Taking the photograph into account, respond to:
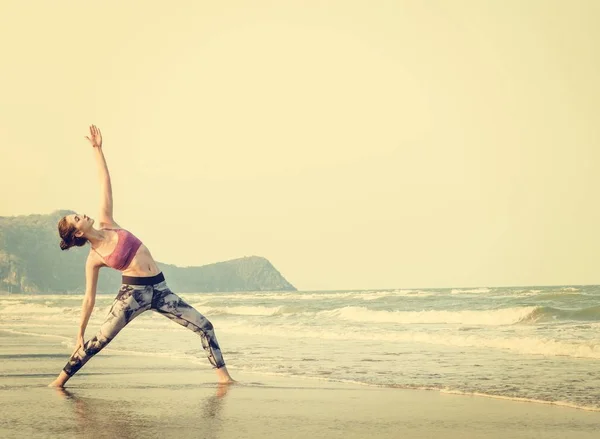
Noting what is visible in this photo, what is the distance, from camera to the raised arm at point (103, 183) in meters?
7.93

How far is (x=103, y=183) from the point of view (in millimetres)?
7977

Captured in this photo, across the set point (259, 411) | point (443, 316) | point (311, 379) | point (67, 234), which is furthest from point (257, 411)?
point (443, 316)

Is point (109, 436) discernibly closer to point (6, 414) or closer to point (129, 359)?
point (6, 414)

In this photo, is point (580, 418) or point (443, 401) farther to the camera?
point (443, 401)

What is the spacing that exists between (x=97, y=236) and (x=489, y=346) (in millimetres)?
8722

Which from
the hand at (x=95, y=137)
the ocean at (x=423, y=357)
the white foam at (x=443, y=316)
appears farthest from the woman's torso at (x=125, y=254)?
the white foam at (x=443, y=316)

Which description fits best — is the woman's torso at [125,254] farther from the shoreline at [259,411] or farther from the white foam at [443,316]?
the white foam at [443,316]

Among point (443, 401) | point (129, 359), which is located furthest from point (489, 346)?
point (443, 401)

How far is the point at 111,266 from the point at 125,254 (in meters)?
0.18

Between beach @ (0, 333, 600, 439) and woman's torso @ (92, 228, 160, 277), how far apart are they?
1.18 meters

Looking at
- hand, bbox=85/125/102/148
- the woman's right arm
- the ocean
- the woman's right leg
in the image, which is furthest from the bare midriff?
the ocean

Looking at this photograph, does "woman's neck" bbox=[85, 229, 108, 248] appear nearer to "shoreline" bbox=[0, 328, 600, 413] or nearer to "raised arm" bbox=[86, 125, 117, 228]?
"raised arm" bbox=[86, 125, 117, 228]

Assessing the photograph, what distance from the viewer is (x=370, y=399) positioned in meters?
7.47

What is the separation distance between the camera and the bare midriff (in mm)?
7836
